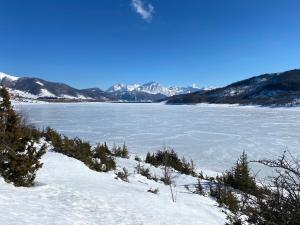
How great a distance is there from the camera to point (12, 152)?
7492 millimetres

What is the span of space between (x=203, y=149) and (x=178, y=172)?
9096 millimetres

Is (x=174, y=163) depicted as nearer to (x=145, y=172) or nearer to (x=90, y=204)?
(x=145, y=172)

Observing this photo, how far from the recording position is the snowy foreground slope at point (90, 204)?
20.1ft

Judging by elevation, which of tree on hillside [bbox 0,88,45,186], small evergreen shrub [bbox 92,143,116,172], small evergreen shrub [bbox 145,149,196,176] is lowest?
small evergreen shrub [bbox 145,149,196,176]

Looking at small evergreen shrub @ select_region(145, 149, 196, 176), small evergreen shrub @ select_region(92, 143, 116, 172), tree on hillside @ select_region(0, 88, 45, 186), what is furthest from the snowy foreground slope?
small evergreen shrub @ select_region(145, 149, 196, 176)

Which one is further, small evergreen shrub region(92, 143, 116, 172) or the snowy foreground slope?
small evergreen shrub region(92, 143, 116, 172)

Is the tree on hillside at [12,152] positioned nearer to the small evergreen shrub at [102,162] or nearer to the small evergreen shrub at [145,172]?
the small evergreen shrub at [102,162]

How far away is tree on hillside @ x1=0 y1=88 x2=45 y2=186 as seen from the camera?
7.57 meters

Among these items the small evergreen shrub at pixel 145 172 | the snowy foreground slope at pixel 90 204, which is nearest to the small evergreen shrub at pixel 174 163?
the small evergreen shrub at pixel 145 172

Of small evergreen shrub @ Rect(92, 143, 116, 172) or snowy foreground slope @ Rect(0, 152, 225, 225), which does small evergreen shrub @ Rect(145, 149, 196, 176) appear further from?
snowy foreground slope @ Rect(0, 152, 225, 225)

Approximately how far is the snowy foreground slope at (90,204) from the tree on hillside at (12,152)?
0.23 metres

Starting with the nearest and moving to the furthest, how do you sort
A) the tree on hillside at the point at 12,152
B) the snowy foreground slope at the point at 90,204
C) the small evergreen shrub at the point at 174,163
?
the snowy foreground slope at the point at 90,204
the tree on hillside at the point at 12,152
the small evergreen shrub at the point at 174,163

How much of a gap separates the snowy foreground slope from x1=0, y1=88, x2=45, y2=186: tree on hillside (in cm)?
23

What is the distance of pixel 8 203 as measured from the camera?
626 cm
